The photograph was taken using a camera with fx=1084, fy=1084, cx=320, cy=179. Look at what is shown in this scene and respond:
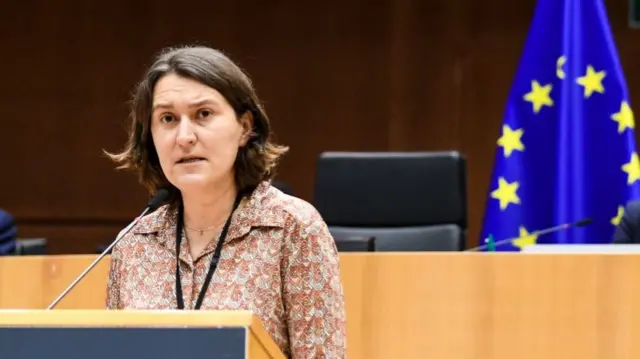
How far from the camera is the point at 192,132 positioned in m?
1.89

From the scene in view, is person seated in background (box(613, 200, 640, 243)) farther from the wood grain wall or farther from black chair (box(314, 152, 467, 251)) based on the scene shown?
the wood grain wall

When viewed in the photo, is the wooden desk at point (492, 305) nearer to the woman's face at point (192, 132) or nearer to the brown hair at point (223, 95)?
the brown hair at point (223, 95)

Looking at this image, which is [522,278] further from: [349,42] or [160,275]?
[349,42]

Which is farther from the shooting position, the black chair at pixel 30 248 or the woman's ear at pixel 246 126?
the black chair at pixel 30 248

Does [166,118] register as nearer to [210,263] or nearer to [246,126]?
[246,126]

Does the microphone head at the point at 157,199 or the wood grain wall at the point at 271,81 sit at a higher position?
the wood grain wall at the point at 271,81

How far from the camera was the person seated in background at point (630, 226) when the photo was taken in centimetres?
329

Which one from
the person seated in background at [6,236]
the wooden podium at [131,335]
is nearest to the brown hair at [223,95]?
the wooden podium at [131,335]

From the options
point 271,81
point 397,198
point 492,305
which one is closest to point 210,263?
point 492,305

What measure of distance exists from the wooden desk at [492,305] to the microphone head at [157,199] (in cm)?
77

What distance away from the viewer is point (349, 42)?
550 cm

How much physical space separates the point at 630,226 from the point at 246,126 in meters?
1.71

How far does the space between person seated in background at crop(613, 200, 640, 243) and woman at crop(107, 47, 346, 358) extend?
1.63m

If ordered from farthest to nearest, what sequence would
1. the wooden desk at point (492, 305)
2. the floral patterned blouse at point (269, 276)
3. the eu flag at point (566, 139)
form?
the eu flag at point (566, 139), the wooden desk at point (492, 305), the floral patterned blouse at point (269, 276)
